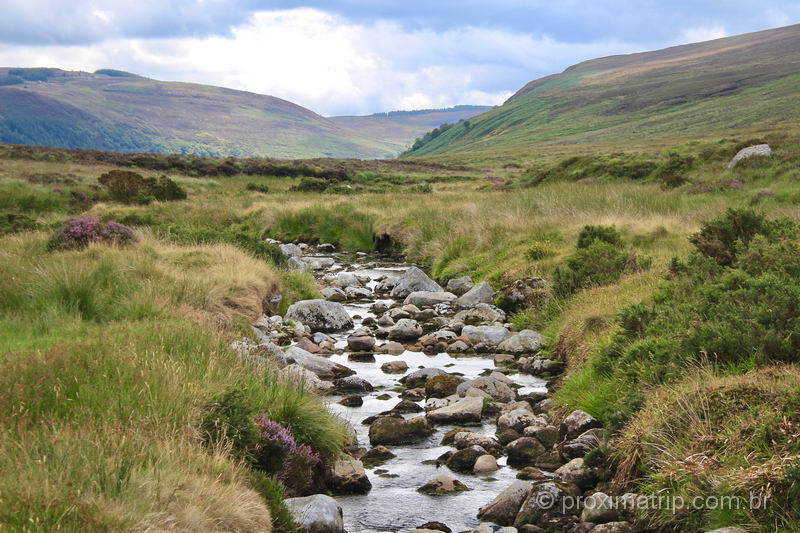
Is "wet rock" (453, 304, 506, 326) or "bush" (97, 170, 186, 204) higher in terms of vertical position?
"bush" (97, 170, 186, 204)

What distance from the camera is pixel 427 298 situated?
49.5 feet

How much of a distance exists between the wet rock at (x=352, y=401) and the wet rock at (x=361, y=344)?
270cm

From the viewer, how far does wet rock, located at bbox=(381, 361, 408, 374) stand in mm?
10391

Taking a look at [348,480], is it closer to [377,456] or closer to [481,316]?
[377,456]

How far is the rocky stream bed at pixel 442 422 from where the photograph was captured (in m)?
5.55

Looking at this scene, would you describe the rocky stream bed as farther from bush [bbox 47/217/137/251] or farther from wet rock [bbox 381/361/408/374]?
bush [bbox 47/217/137/251]

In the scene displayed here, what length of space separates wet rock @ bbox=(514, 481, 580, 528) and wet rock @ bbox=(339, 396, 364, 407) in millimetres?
3457

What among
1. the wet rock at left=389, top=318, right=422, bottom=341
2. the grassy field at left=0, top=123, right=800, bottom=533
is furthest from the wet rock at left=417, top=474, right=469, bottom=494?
the wet rock at left=389, top=318, right=422, bottom=341

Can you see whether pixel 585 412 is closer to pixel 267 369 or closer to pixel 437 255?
pixel 267 369

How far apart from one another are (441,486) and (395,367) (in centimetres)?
429

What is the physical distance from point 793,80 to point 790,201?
122 m

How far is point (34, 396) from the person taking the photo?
5.00m

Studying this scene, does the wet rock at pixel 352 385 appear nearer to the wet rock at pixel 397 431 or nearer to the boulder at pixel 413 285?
the wet rock at pixel 397 431

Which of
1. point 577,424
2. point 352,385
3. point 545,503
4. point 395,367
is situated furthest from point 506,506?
point 395,367
